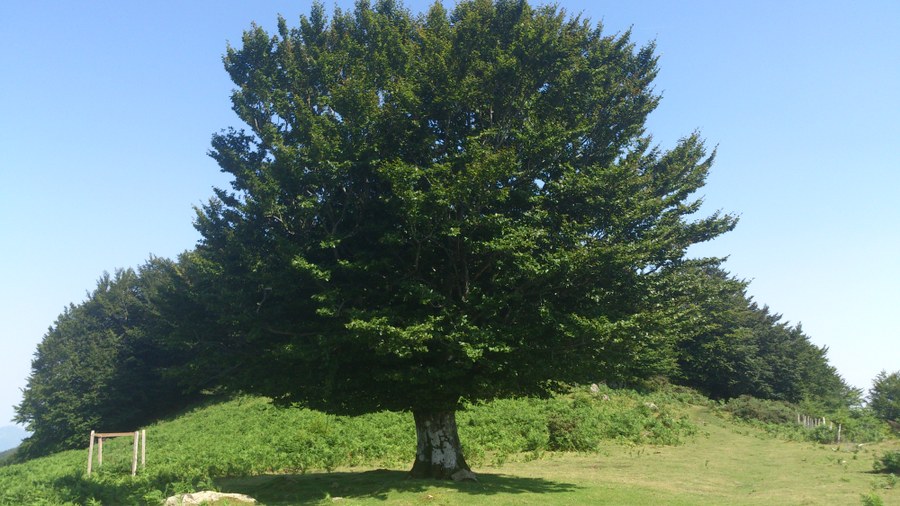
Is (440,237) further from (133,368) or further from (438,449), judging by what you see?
(133,368)

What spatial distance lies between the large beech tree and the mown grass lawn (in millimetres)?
2348

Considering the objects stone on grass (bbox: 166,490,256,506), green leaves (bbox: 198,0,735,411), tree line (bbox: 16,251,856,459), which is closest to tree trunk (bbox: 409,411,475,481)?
green leaves (bbox: 198,0,735,411)

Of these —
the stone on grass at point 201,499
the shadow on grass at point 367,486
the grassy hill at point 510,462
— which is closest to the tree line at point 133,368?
the grassy hill at point 510,462

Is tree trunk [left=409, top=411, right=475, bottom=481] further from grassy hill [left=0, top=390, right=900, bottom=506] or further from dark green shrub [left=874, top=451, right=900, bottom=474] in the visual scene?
dark green shrub [left=874, top=451, right=900, bottom=474]

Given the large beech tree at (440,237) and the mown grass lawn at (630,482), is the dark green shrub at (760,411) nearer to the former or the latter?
the mown grass lawn at (630,482)

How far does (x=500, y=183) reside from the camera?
17.2 metres

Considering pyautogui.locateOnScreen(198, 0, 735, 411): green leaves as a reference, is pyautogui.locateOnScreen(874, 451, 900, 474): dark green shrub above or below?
below

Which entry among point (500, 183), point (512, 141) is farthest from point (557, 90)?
point (500, 183)

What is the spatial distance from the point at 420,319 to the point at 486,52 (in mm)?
8571

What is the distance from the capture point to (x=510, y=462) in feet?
93.1

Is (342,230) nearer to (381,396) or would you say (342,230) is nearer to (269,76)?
(381,396)

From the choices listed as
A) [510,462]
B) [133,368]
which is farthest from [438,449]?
[133,368]

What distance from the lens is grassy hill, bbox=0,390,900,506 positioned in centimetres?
1806

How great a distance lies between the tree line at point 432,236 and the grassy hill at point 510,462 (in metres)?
3.00
